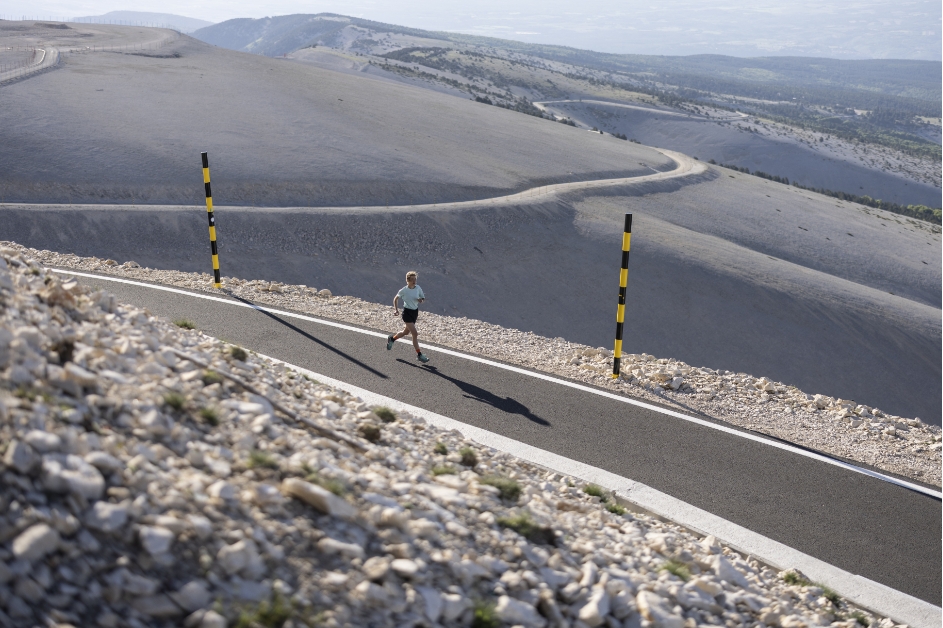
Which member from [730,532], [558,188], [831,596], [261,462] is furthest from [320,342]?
[558,188]

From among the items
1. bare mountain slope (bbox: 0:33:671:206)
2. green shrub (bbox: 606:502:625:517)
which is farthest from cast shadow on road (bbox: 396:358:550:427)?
bare mountain slope (bbox: 0:33:671:206)

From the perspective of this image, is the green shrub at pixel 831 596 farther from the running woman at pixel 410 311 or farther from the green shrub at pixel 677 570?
the running woman at pixel 410 311

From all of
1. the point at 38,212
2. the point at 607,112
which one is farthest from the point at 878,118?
the point at 38,212

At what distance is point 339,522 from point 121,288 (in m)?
9.49

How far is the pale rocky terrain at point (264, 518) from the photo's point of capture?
332 centimetres

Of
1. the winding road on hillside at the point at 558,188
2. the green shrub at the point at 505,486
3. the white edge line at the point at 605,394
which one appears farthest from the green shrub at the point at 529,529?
the winding road on hillside at the point at 558,188

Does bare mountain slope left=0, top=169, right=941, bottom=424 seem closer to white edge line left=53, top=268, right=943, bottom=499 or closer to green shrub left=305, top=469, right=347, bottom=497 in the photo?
white edge line left=53, top=268, right=943, bottom=499

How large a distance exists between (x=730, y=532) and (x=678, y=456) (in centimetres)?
136

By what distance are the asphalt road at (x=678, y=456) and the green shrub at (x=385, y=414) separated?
1.52 meters

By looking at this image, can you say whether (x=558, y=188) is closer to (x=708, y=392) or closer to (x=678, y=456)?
(x=708, y=392)

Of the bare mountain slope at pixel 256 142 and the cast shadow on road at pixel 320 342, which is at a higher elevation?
the bare mountain slope at pixel 256 142

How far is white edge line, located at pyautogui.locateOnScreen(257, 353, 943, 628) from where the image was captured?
5262 mm

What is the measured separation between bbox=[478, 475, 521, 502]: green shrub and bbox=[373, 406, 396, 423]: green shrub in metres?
1.21

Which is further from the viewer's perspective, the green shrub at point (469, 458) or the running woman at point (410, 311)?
the running woman at point (410, 311)
